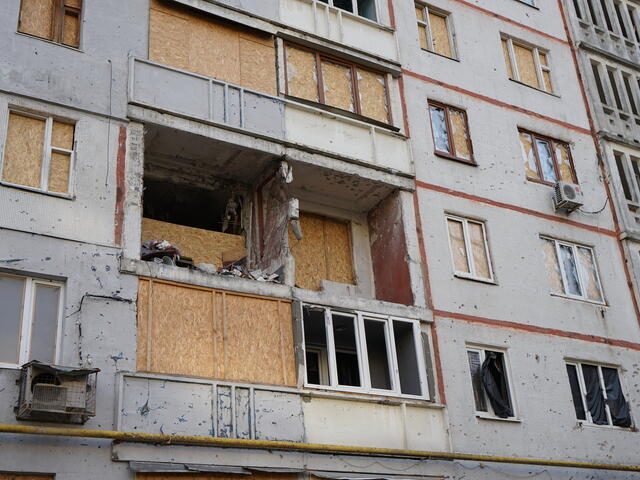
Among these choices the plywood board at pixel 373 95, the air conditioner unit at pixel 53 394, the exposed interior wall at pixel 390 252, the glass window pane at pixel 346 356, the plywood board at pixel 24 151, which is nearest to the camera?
the air conditioner unit at pixel 53 394

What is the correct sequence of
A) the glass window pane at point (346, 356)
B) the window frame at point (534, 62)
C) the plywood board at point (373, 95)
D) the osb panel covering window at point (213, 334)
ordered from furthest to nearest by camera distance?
the window frame at point (534, 62)
the plywood board at point (373, 95)
the glass window pane at point (346, 356)
the osb panel covering window at point (213, 334)

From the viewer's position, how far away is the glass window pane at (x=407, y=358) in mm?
17312

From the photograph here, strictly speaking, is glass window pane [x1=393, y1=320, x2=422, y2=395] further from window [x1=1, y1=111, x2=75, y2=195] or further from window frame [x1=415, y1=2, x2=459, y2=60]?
window frame [x1=415, y1=2, x2=459, y2=60]

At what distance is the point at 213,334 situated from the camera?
15.1 metres

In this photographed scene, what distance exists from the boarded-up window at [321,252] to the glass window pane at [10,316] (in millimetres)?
6672

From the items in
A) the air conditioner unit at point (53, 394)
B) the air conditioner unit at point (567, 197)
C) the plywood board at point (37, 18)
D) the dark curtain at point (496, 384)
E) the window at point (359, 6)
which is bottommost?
the air conditioner unit at point (53, 394)

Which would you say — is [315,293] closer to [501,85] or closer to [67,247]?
[67,247]

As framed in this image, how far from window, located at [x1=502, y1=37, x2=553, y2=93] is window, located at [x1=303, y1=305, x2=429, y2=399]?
30.9 feet

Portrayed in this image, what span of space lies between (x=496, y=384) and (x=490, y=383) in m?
0.25

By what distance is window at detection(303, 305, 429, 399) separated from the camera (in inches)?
650

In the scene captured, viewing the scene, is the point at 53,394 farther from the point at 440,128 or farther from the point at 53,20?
the point at 440,128

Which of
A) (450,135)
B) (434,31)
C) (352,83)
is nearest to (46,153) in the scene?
(352,83)

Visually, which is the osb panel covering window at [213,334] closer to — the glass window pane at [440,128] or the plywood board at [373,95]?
the plywood board at [373,95]

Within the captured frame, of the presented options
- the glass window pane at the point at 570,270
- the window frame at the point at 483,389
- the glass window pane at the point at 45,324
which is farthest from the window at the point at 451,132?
the glass window pane at the point at 45,324
